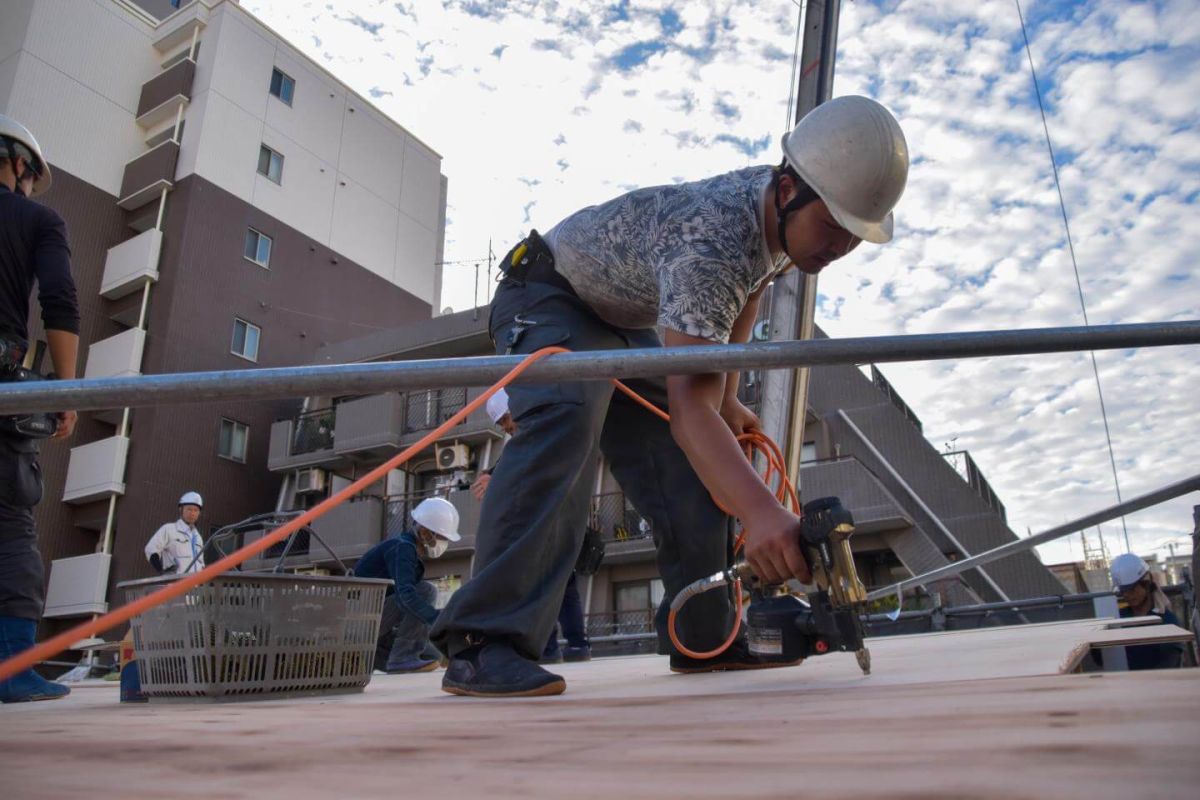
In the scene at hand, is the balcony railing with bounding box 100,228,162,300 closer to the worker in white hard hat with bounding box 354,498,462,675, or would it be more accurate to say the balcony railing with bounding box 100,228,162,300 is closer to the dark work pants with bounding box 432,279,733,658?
the worker in white hard hat with bounding box 354,498,462,675

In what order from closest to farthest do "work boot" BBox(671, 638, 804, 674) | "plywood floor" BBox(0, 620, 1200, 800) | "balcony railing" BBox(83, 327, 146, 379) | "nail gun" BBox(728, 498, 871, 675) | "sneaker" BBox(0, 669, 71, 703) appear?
"plywood floor" BBox(0, 620, 1200, 800)
"nail gun" BBox(728, 498, 871, 675)
"sneaker" BBox(0, 669, 71, 703)
"work boot" BBox(671, 638, 804, 674)
"balcony railing" BBox(83, 327, 146, 379)

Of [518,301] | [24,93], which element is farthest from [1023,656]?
[24,93]

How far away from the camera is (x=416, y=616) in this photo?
4.87 m

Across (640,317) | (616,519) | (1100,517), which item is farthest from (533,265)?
(616,519)

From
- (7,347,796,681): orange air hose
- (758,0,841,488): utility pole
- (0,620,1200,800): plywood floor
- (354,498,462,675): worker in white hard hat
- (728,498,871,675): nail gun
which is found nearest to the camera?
(0,620,1200,800): plywood floor

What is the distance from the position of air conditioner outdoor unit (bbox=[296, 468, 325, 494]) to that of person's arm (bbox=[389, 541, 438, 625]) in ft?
44.9

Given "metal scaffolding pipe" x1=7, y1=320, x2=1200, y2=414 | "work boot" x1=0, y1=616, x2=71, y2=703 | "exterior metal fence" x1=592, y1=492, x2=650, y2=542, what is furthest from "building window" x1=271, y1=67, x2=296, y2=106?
"metal scaffolding pipe" x1=7, y1=320, x2=1200, y2=414

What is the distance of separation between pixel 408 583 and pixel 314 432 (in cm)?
1433

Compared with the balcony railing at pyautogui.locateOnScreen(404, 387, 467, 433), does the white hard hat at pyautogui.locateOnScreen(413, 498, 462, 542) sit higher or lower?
lower

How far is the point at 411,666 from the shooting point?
5055 millimetres

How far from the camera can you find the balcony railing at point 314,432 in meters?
18.3

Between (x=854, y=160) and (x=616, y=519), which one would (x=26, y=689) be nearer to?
(x=854, y=160)

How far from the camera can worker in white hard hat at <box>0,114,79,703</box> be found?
2.33m

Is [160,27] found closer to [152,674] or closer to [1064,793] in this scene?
[152,674]
